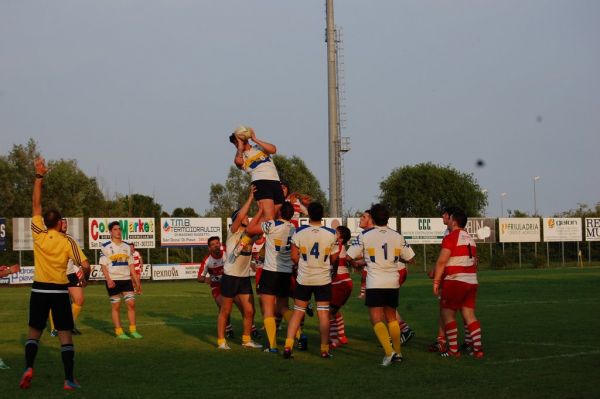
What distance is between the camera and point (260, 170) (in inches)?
567

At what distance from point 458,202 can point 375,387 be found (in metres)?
88.4

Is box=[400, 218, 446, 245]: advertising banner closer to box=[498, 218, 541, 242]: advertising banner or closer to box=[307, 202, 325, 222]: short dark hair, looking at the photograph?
box=[498, 218, 541, 242]: advertising banner

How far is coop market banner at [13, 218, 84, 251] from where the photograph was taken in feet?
164

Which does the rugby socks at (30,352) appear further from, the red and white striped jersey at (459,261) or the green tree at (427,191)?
the green tree at (427,191)

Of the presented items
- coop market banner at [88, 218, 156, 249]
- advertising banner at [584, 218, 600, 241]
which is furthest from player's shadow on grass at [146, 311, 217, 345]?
advertising banner at [584, 218, 600, 241]

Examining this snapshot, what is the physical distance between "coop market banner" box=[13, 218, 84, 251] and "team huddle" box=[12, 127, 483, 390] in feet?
121

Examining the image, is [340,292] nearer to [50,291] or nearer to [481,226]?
[50,291]

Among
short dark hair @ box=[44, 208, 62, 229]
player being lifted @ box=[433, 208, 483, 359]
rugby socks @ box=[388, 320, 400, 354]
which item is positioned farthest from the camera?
player being lifted @ box=[433, 208, 483, 359]

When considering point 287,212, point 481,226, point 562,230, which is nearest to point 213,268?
point 287,212

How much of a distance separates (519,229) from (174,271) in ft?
90.7

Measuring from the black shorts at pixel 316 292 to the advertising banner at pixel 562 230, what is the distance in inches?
2182

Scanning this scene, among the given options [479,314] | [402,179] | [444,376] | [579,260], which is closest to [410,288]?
[479,314]

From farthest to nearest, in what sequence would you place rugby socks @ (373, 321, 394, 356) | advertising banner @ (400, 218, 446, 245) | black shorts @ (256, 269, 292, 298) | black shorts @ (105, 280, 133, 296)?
advertising banner @ (400, 218, 446, 245) → black shorts @ (105, 280, 133, 296) → black shorts @ (256, 269, 292, 298) → rugby socks @ (373, 321, 394, 356)

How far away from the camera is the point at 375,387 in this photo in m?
10.1
